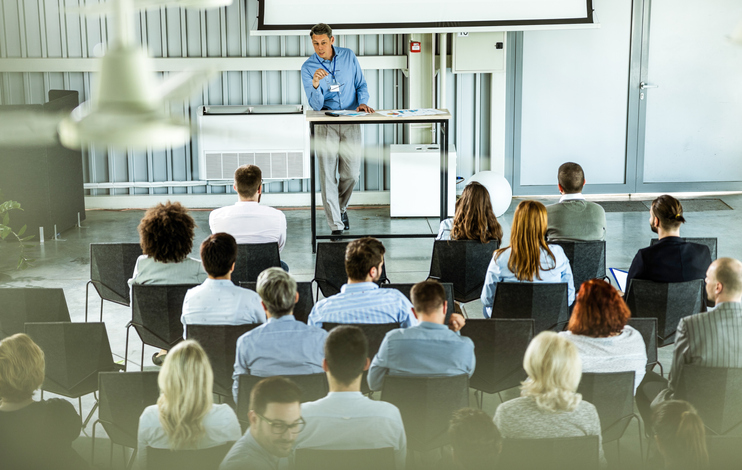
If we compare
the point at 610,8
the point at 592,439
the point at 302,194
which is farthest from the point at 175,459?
the point at 610,8

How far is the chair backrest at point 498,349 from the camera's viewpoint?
273 centimetres

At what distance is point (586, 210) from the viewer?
3920mm

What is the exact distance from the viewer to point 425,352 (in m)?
2.49

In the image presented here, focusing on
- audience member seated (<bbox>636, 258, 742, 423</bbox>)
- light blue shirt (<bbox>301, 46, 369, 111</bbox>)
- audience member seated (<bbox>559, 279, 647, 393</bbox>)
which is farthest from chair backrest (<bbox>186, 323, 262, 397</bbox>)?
light blue shirt (<bbox>301, 46, 369, 111</bbox>)

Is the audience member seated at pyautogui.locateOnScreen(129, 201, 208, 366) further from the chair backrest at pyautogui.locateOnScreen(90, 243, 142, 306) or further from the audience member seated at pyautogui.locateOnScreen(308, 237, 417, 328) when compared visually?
the audience member seated at pyautogui.locateOnScreen(308, 237, 417, 328)

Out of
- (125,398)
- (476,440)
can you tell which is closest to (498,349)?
(476,440)

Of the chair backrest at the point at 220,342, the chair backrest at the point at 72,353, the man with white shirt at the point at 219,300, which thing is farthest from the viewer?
the man with white shirt at the point at 219,300

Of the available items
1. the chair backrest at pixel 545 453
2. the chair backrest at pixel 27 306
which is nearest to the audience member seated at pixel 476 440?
the chair backrest at pixel 545 453

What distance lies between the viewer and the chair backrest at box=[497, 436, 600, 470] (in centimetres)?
191

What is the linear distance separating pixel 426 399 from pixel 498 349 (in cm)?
56

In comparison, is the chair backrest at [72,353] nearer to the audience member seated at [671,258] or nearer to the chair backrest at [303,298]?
the chair backrest at [303,298]

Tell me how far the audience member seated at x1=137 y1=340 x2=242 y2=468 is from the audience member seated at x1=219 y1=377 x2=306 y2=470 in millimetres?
127

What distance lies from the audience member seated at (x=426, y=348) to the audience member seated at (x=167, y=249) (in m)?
1.25

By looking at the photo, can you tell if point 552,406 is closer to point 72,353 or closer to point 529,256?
point 529,256
